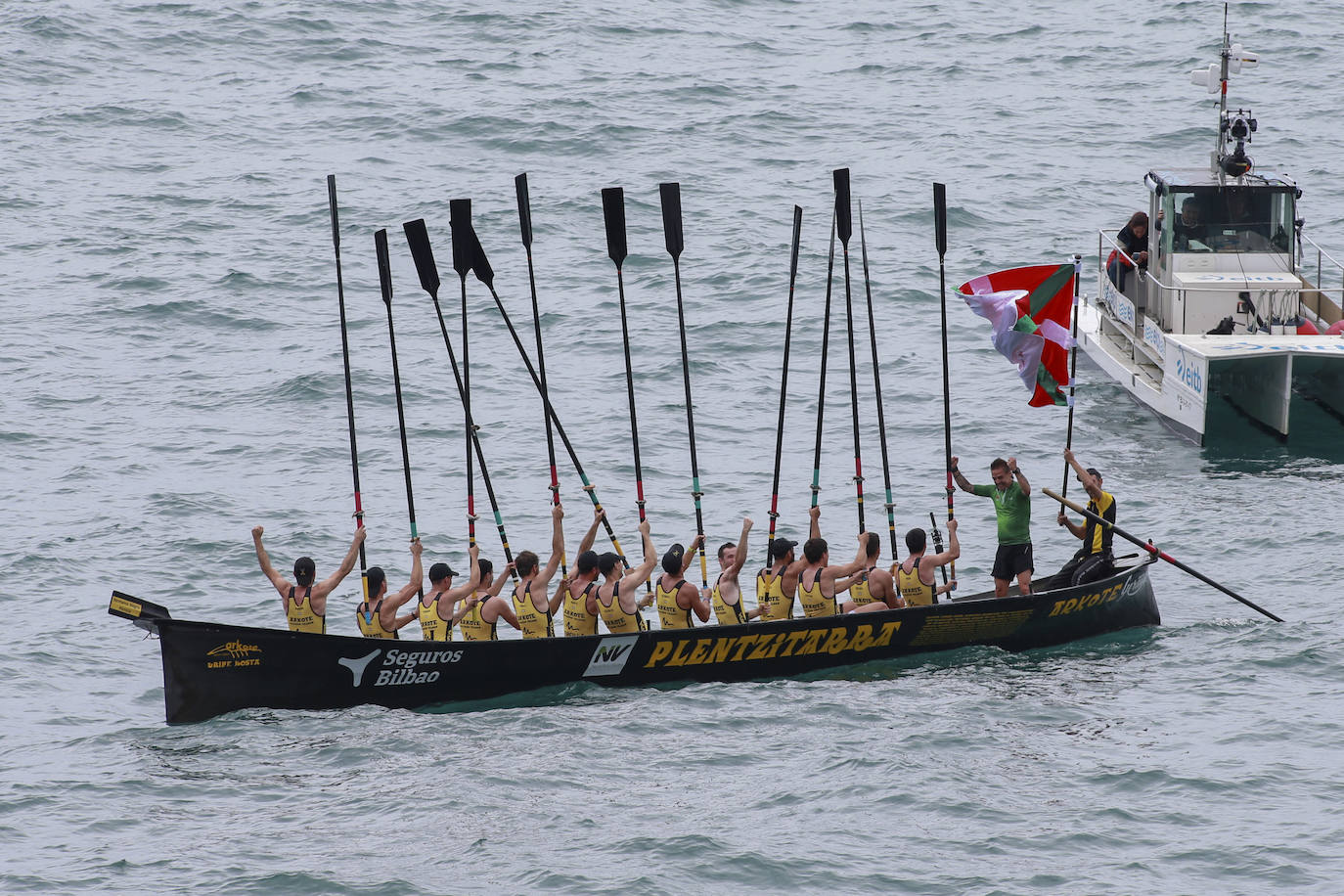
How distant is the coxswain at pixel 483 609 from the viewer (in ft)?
54.6

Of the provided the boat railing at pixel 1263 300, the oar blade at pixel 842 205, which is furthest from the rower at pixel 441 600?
the boat railing at pixel 1263 300

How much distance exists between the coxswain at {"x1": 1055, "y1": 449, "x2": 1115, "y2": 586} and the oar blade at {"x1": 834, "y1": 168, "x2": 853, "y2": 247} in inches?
131

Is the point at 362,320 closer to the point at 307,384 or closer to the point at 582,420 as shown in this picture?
the point at 307,384

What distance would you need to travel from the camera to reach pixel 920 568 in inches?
689

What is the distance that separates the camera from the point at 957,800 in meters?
14.6

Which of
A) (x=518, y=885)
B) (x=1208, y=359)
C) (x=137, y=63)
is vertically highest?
(x=137, y=63)

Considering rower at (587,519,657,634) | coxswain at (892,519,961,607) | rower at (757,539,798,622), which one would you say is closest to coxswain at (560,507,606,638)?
rower at (587,519,657,634)

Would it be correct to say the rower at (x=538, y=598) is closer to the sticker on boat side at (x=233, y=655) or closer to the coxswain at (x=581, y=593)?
the coxswain at (x=581, y=593)

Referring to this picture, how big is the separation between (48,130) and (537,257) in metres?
13.5

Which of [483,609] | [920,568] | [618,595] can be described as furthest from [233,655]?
[920,568]

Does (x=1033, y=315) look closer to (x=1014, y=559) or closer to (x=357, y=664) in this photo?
(x=1014, y=559)

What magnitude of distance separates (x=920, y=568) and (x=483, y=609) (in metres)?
4.41

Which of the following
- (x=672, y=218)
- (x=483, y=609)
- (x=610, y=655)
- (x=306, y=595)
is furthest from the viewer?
(x=672, y=218)

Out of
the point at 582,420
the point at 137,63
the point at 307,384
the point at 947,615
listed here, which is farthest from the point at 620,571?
the point at 137,63
